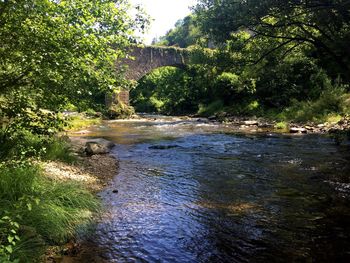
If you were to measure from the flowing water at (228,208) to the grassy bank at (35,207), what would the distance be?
47cm

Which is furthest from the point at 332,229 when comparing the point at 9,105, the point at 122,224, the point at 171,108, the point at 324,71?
the point at 171,108

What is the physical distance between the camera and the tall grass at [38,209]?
441 cm

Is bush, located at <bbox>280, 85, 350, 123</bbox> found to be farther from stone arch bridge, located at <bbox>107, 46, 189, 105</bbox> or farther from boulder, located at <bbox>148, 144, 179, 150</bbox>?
stone arch bridge, located at <bbox>107, 46, 189, 105</bbox>

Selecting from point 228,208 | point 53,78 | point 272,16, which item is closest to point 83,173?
point 228,208

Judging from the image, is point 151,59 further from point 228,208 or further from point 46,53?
point 46,53

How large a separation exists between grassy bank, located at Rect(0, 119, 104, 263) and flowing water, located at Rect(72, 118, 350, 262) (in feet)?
1.54

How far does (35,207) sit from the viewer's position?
5277 millimetres

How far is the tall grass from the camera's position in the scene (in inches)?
174

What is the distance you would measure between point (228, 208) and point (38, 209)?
343 centimetres

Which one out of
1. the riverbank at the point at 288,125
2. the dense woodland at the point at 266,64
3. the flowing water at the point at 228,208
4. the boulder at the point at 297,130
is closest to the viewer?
the flowing water at the point at 228,208

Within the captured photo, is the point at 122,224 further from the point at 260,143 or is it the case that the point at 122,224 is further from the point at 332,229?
the point at 260,143

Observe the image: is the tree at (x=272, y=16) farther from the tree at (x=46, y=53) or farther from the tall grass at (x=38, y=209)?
the tall grass at (x=38, y=209)

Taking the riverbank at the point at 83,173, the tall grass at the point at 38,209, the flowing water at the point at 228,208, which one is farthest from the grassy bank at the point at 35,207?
the flowing water at the point at 228,208

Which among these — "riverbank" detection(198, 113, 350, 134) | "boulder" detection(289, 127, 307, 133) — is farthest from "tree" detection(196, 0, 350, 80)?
"boulder" detection(289, 127, 307, 133)
